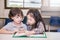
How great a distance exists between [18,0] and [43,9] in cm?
49

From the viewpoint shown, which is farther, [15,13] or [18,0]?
[18,0]

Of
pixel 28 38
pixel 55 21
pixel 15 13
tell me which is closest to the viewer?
pixel 28 38

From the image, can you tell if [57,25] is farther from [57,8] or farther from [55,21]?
[57,8]

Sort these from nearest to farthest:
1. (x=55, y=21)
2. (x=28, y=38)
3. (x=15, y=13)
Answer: (x=28, y=38) → (x=15, y=13) → (x=55, y=21)

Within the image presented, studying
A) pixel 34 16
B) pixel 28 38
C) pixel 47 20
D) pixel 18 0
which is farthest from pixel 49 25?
pixel 28 38

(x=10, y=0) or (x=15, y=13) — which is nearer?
(x=15, y=13)

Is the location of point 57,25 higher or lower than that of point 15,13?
lower

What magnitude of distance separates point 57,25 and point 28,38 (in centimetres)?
156

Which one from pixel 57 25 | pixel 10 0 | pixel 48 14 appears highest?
pixel 10 0

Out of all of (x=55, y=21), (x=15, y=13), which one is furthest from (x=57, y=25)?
(x=15, y=13)

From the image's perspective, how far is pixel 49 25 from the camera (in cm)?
249

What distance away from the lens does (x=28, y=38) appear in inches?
40.1

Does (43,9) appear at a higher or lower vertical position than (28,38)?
higher

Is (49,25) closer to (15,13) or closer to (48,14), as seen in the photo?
(48,14)
